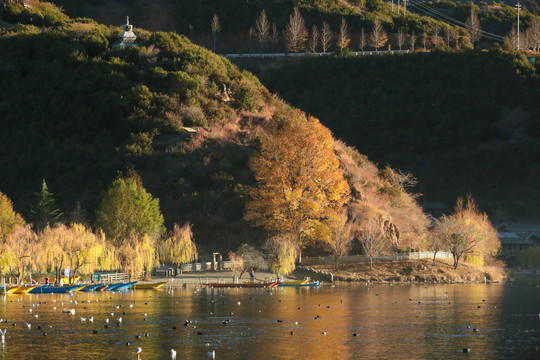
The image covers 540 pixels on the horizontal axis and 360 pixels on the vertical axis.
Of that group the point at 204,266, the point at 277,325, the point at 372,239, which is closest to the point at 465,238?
the point at 372,239

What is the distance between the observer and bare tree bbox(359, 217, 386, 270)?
106562 mm

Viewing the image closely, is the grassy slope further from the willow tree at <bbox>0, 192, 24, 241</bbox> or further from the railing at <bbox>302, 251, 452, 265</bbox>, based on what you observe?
the willow tree at <bbox>0, 192, 24, 241</bbox>

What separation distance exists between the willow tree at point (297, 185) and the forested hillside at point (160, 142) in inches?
10.2

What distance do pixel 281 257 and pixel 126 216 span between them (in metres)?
18.3

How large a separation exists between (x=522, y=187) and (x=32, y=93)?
3929 inches

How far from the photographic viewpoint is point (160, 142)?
13012 cm

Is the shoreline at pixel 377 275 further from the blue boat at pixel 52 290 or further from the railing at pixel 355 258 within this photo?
the blue boat at pixel 52 290

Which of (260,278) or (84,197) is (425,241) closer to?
(260,278)

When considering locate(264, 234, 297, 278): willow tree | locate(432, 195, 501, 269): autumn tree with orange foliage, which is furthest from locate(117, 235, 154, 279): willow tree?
locate(432, 195, 501, 269): autumn tree with orange foliage

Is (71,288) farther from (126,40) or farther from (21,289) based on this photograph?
(126,40)

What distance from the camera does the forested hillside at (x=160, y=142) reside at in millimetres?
112438

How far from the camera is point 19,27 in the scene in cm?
16612

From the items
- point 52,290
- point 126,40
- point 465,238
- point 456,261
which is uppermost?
point 126,40

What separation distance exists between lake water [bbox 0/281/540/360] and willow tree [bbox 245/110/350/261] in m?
21.5
